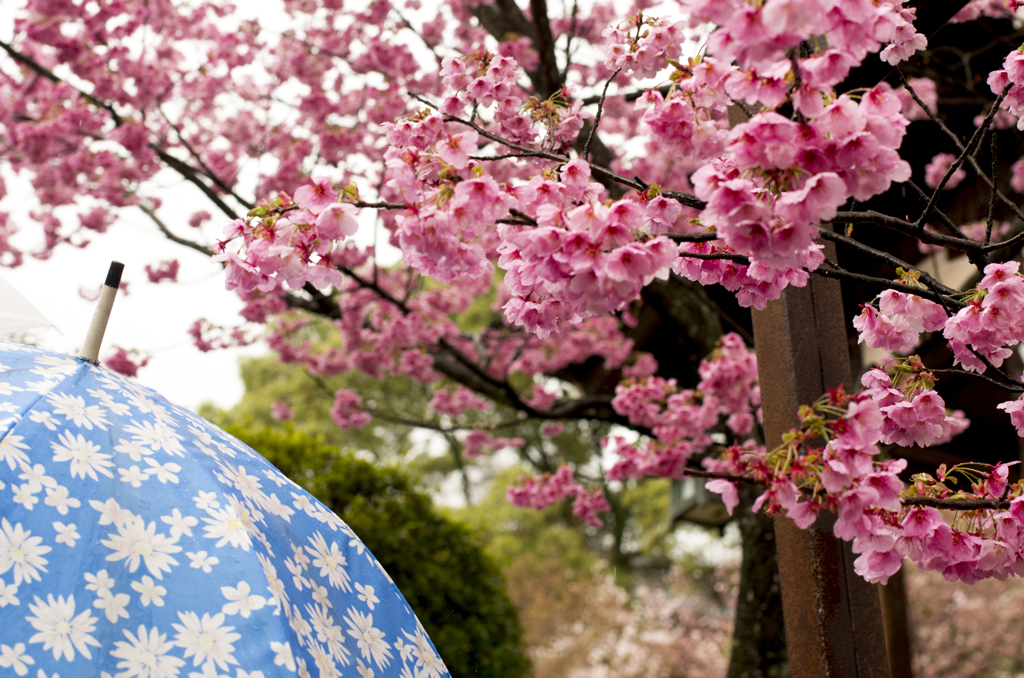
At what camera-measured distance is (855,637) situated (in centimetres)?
209

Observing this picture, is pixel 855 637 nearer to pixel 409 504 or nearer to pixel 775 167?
pixel 775 167

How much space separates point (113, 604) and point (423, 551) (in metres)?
3.57

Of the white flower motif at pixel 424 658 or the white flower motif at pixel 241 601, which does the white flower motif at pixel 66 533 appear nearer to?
the white flower motif at pixel 241 601

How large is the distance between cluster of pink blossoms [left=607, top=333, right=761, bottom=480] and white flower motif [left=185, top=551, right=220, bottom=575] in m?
3.09

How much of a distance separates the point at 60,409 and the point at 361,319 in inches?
177

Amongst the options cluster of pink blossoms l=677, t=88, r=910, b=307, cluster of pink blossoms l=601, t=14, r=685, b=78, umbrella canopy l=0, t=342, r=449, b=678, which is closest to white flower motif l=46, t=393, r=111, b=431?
umbrella canopy l=0, t=342, r=449, b=678

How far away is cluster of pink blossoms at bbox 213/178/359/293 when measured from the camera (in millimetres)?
1432

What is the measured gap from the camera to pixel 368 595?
1824 millimetres

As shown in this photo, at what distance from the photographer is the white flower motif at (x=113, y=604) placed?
52.7 inches

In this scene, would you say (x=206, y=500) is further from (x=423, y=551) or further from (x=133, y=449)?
(x=423, y=551)

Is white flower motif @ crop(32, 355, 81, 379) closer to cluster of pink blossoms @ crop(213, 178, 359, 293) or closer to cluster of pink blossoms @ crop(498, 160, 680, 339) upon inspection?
cluster of pink blossoms @ crop(213, 178, 359, 293)

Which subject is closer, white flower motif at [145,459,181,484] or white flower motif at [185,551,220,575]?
white flower motif at [185,551,220,575]

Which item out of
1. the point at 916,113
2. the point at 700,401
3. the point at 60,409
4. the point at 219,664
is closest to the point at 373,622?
the point at 219,664

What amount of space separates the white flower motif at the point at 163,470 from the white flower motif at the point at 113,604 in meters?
0.26
